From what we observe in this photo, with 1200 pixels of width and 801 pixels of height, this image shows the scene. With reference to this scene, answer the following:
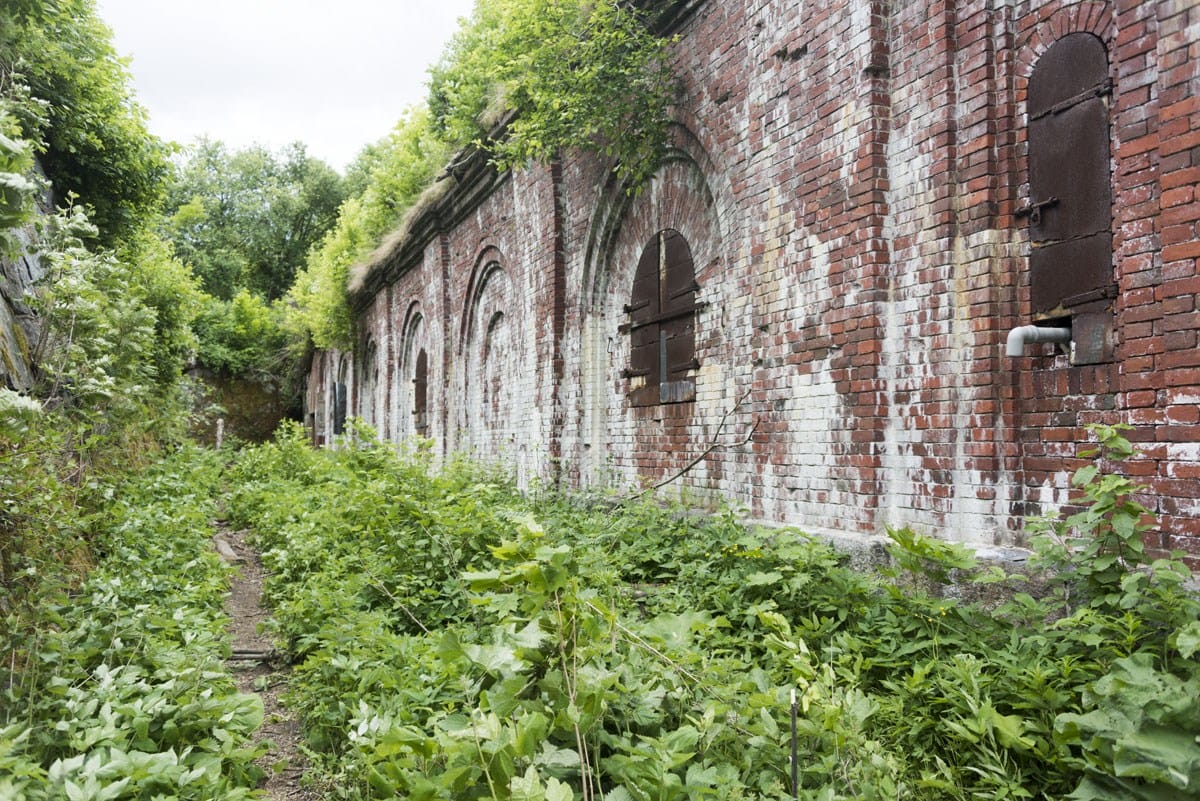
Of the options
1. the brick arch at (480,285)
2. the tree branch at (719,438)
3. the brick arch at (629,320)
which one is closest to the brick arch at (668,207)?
the brick arch at (629,320)

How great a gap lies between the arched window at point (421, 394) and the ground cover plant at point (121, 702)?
1215cm

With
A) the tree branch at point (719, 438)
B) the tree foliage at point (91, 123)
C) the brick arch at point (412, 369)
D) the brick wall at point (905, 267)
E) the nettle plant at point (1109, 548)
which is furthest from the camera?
the brick arch at point (412, 369)

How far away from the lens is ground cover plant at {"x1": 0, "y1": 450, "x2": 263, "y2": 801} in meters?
2.74

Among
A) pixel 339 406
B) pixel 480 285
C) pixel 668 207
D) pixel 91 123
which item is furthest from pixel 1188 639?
pixel 339 406

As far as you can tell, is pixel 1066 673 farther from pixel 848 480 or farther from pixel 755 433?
pixel 755 433

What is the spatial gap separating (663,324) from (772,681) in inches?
199

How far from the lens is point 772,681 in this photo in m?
3.69

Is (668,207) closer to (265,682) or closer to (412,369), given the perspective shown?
(265,682)

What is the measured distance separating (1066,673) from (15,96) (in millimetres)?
8612

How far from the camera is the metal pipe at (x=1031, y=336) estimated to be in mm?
4336

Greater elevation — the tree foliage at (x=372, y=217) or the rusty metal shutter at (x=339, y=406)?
the tree foliage at (x=372, y=217)

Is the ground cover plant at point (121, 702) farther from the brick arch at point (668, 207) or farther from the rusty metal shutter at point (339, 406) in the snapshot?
the rusty metal shutter at point (339, 406)

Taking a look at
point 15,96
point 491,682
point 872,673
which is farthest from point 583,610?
point 15,96

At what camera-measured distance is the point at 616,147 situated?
8.11m
